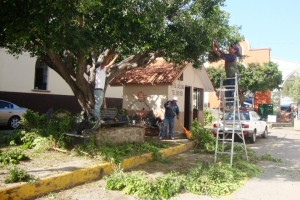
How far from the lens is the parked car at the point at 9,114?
13.8 metres

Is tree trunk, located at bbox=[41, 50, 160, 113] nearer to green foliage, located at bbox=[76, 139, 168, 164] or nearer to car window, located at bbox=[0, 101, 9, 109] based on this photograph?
green foliage, located at bbox=[76, 139, 168, 164]

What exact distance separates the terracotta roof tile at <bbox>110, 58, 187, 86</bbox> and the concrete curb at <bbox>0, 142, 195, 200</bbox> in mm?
5791

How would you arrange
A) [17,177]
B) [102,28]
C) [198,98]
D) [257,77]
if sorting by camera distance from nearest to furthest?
1. [17,177]
2. [102,28]
3. [198,98]
4. [257,77]

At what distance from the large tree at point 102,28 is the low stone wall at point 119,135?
4.71 feet

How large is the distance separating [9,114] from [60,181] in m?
10.1

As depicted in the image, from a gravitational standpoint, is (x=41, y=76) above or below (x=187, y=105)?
above

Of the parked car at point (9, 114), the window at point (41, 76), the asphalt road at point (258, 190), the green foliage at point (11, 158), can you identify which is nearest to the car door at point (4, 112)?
the parked car at point (9, 114)

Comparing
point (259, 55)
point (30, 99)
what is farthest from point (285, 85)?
point (30, 99)

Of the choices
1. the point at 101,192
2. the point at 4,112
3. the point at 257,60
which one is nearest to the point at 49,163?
the point at 101,192

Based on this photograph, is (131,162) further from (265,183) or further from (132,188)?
(265,183)

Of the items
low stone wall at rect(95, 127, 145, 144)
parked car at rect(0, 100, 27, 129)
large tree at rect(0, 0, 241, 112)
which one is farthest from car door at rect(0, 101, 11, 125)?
low stone wall at rect(95, 127, 145, 144)

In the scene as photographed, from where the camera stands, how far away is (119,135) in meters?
8.59

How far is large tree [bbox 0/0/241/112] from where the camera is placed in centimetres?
647

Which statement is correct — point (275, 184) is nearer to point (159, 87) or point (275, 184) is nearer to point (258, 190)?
point (258, 190)
